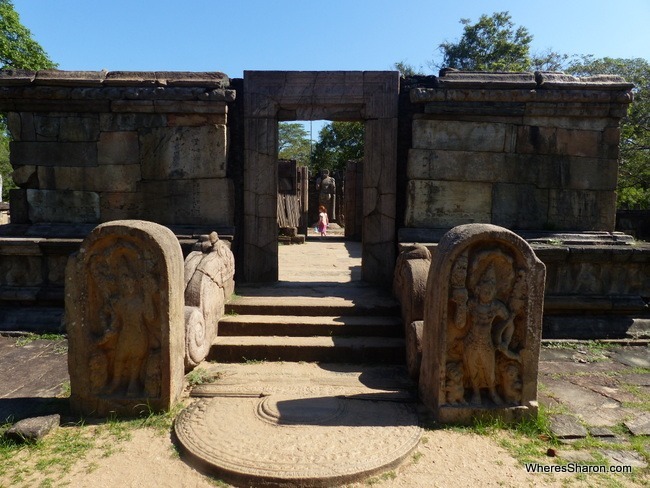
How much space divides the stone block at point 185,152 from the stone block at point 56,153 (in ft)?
2.24

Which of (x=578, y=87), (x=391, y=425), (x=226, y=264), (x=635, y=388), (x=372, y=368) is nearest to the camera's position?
(x=391, y=425)

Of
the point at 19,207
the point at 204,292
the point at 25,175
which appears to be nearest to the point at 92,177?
the point at 25,175

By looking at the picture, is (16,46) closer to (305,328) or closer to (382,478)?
(305,328)

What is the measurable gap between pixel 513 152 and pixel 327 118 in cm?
239

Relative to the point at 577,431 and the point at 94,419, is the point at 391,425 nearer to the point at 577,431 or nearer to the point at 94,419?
the point at 577,431

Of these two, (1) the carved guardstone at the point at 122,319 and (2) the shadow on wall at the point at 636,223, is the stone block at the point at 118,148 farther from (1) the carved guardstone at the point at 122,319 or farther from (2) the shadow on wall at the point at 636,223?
(2) the shadow on wall at the point at 636,223

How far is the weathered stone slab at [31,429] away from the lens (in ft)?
9.36

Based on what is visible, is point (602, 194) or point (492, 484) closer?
point (492, 484)

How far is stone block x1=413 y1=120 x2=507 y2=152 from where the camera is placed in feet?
19.0

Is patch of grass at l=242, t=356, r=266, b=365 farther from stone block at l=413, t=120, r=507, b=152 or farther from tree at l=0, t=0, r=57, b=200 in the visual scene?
tree at l=0, t=0, r=57, b=200

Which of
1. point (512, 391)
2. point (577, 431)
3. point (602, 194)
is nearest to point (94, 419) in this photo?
point (512, 391)

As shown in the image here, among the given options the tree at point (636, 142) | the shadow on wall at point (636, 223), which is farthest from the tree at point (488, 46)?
the shadow on wall at point (636, 223)

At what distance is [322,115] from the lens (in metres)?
5.92

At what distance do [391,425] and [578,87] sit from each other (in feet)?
16.0
